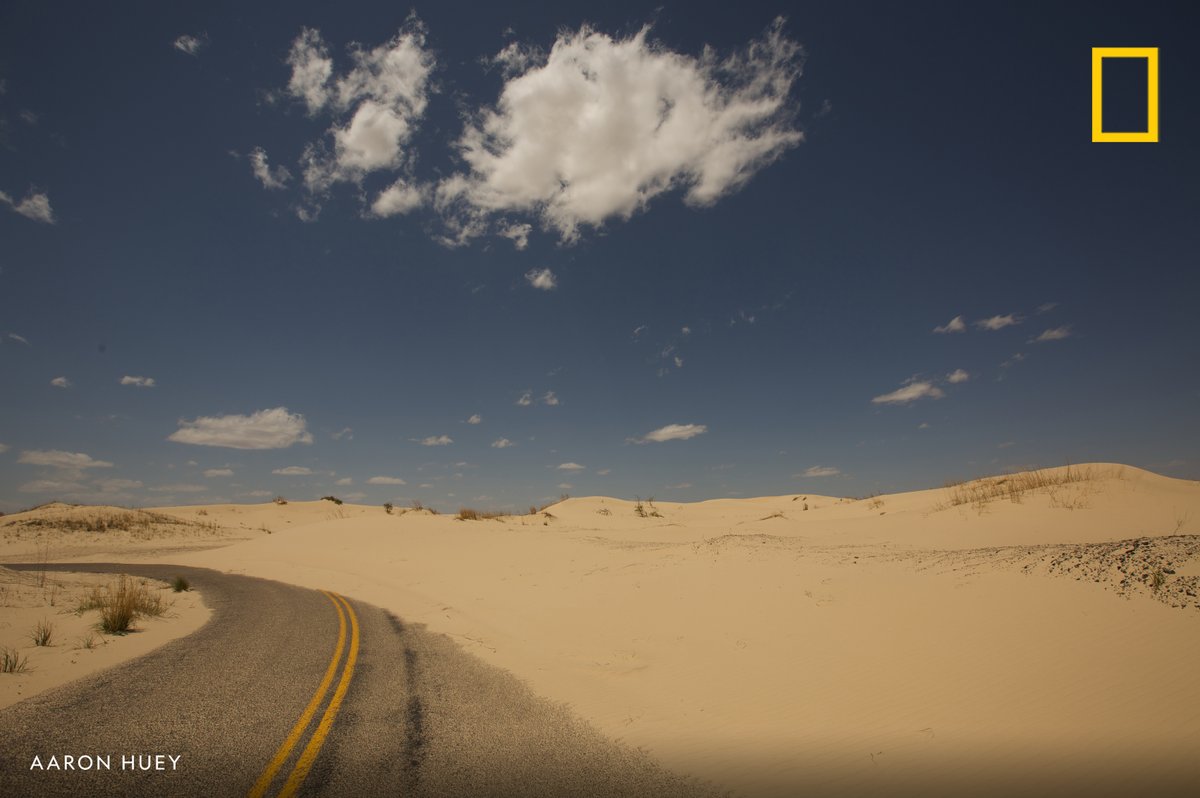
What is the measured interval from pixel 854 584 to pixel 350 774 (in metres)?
9.35

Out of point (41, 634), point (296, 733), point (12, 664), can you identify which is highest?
point (296, 733)

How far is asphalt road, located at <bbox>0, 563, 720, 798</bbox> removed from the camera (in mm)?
4602

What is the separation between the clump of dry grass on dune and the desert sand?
16 cm

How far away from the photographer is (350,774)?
15.4 ft

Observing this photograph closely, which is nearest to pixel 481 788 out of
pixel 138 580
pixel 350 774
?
pixel 350 774

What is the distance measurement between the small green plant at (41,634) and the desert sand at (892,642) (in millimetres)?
3418

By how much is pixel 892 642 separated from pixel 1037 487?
15942 mm

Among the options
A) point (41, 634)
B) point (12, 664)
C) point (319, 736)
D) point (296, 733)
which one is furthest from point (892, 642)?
point (41, 634)

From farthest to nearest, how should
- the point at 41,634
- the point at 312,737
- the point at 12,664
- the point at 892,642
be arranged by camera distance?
the point at 41,634 < the point at 12,664 < the point at 892,642 < the point at 312,737

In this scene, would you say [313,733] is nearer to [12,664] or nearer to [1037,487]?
[12,664]

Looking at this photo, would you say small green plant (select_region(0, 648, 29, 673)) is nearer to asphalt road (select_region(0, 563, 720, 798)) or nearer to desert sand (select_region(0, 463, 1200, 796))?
asphalt road (select_region(0, 563, 720, 798))

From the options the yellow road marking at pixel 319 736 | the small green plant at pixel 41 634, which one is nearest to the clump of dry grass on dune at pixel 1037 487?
the yellow road marking at pixel 319 736

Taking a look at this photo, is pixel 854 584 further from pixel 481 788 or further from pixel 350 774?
pixel 350 774

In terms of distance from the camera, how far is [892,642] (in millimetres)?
7617
